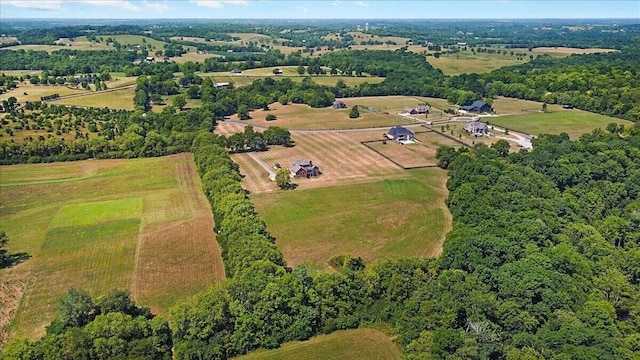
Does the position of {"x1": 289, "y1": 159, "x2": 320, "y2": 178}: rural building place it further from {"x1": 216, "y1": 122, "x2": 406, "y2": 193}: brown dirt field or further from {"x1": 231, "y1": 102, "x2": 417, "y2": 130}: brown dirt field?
{"x1": 231, "y1": 102, "x2": 417, "y2": 130}: brown dirt field

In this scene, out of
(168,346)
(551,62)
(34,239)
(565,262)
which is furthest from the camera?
A: (551,62)

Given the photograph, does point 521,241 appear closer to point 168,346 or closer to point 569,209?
point 569,209

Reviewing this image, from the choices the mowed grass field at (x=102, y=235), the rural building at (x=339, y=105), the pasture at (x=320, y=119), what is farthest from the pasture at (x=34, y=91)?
the rural building at (x=339, y=105)

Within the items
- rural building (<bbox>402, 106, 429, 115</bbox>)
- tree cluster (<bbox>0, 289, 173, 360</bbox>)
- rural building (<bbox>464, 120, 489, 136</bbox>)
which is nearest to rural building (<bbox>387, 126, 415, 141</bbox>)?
rural building (<bbox>464, 120, 489, 136</bbox>)

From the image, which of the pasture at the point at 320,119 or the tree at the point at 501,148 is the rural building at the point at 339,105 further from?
the tree at the point at 501,148

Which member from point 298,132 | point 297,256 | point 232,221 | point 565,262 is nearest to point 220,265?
point 232,221

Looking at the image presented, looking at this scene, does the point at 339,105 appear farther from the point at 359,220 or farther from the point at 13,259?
the point at 13,259

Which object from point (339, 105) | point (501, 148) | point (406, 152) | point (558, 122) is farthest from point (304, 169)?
point (558, 122)
